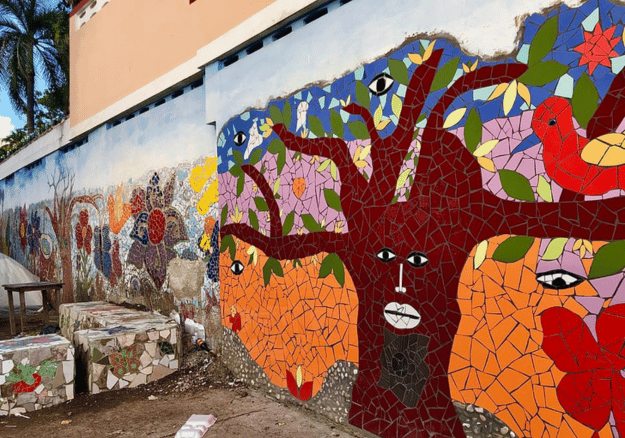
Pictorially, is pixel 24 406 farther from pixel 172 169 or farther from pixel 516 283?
pixel 516 283

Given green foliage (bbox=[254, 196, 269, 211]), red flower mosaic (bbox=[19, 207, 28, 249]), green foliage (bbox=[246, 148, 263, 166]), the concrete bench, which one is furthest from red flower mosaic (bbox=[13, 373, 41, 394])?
red flower mosaic (bbox=[19, 207, 28, 249])

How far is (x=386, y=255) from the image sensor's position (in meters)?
3.21

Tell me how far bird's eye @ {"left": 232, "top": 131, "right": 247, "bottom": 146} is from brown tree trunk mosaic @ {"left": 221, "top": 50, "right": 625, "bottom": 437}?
1.05 meters

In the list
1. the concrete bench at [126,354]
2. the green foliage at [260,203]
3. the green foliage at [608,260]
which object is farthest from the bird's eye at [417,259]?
the concrete bench at [126,354]

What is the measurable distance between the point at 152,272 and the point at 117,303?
3.90 ft

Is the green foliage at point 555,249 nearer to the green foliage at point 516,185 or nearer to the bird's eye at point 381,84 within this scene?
the green foliage at point 516,185

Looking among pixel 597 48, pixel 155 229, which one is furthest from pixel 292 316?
pixel 155 229

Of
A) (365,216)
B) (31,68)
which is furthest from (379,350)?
(31,68)

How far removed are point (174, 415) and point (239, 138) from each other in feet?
7.42

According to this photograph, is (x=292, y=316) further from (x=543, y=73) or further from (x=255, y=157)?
(x=543, y=73)

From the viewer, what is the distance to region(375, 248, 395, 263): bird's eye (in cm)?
318

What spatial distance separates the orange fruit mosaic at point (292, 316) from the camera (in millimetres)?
3498

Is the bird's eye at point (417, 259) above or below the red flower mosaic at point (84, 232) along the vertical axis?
below

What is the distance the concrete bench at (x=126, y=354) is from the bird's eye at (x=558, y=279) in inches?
136
